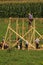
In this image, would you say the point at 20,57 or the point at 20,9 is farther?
the point at 20,9

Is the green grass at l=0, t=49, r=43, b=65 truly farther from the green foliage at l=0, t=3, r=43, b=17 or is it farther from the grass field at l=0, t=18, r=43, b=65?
the green foliage at l=0, t=3, r=43, b=17

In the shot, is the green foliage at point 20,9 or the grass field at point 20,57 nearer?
the grass field at point 20,57

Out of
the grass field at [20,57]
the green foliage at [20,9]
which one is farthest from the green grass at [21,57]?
the green foliage at [20,9]

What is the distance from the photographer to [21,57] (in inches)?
610

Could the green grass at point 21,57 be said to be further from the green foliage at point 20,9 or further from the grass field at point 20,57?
the green foliage at point 20,9

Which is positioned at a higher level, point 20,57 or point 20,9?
point 20,9

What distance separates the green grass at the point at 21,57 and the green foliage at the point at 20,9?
17473 mm

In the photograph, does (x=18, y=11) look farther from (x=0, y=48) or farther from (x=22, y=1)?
(x=0, y=48)

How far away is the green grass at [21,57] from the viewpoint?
14.5 metres

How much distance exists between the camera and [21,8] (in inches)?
1361

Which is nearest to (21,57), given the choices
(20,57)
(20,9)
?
(20,57)

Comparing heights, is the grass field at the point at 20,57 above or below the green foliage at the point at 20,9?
below

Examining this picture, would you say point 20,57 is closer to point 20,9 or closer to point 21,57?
point 21,57

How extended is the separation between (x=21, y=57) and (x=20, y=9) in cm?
1924
